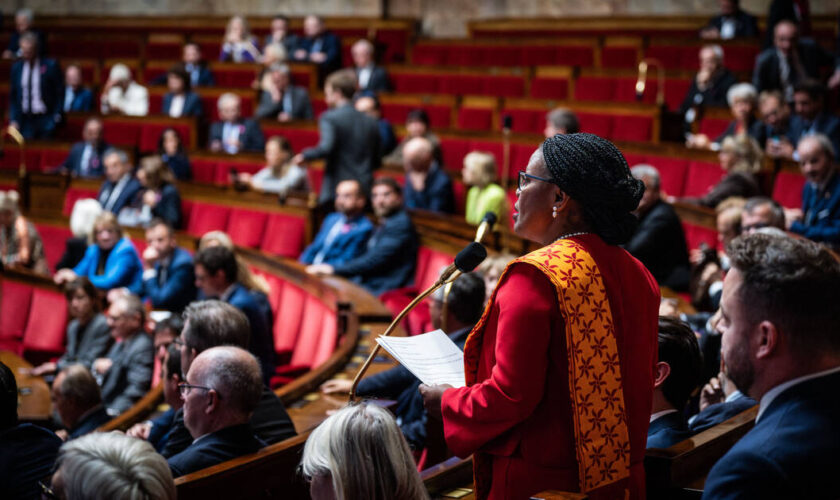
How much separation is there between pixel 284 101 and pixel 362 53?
60cm

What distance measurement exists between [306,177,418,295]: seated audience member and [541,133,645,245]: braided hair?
95.1 inches

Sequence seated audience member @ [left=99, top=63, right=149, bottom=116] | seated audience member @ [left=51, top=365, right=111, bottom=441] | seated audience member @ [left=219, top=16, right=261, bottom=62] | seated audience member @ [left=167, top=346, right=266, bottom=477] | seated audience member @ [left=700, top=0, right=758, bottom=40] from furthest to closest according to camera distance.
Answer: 1. seated audience member @ [left=219, top=16, right=261, bottom=62]
2. seated audience member @ [left=99, top=63, right=149, bottom=116]
3. seated audience member @ [left=700, top=0, right=758, bottom=40]
4. seated audience member @ [left=51, top=365, right=111, bottom=441]
5. seated audience member @ [left=167, top=346, right=266, bottom=477]

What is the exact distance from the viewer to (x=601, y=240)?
3.98 feet

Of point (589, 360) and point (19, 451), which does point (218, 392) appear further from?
point (589, 360)

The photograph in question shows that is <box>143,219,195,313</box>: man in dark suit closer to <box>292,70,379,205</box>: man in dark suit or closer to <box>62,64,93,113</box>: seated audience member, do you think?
<box>292,70,379,205</box>: man in dark suit

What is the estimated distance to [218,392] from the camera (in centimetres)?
164

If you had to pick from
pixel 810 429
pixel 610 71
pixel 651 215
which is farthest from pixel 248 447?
pixel 610 71

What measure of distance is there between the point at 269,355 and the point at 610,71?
3629 mm

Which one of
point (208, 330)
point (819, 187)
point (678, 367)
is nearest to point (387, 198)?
point (819, 187)

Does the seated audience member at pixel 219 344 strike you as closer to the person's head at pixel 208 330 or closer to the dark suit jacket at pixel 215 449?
the person's head at pixel 208 330

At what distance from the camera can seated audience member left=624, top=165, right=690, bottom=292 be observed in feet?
10.5

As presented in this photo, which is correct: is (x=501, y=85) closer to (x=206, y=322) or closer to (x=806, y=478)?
(x=206, y=322)

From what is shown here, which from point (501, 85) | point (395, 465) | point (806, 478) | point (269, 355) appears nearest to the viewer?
point (806, 478)

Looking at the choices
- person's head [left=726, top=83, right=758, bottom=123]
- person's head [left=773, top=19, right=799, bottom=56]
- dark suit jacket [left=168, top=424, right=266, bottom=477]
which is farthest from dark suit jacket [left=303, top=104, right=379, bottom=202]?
dark suit jacket [left=168, top=424, right=266, bottom=477]
